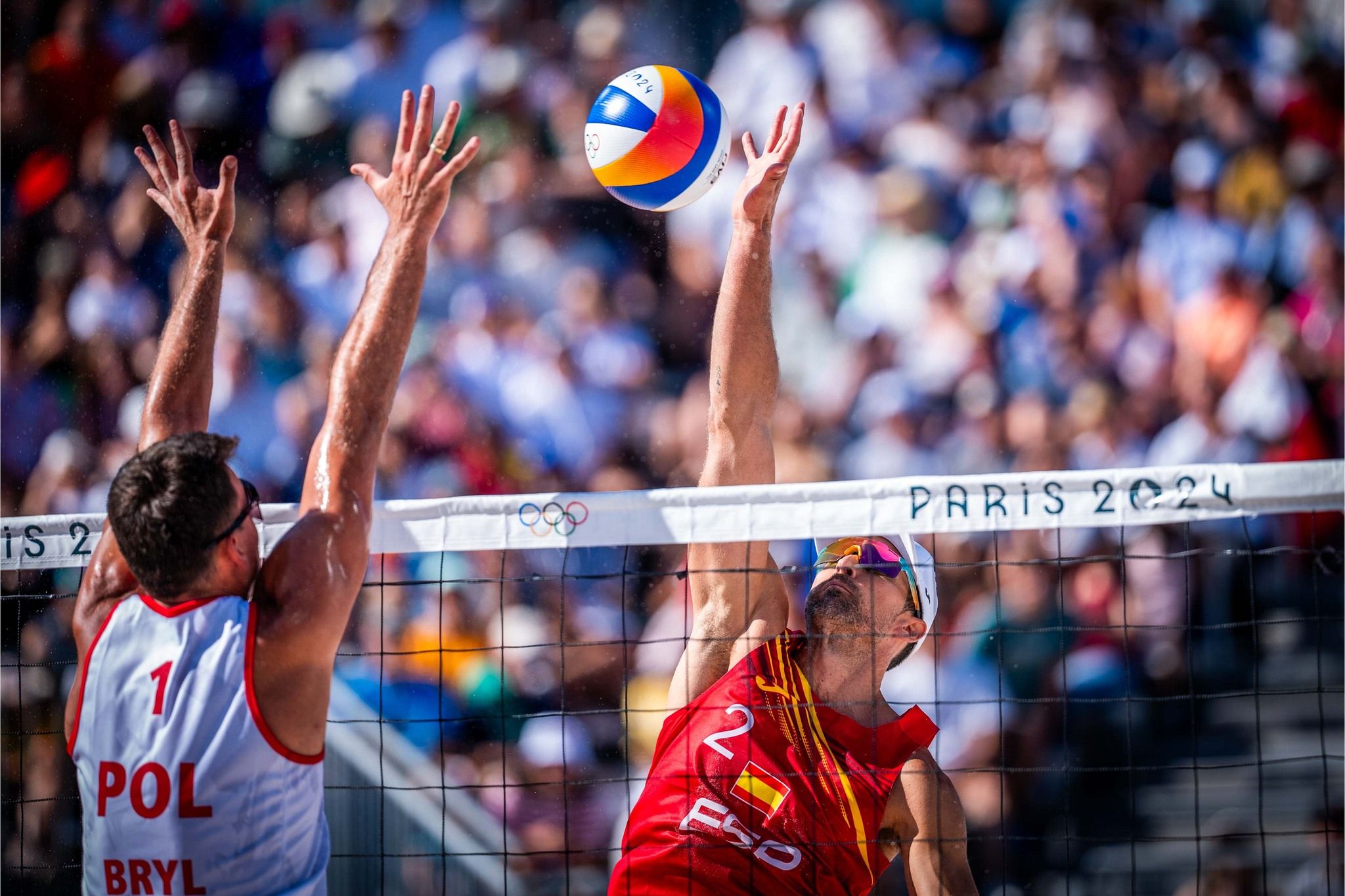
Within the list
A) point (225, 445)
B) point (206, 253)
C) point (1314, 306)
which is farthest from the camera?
point (1314, 306)

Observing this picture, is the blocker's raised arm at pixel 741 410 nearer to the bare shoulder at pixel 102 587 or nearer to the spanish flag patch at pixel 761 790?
the spanish flag patch at pixel 761 790

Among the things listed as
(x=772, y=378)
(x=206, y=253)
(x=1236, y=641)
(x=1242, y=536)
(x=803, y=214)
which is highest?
(x=803, y=214)

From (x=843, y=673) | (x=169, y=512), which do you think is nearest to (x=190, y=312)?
(x=169, y=512)

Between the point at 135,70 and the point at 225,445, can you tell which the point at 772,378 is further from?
the point at 135,70

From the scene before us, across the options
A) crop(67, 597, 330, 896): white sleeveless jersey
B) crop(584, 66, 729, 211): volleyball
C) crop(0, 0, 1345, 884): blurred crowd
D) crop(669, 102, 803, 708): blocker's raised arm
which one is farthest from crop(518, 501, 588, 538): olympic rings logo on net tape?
crop(0, 0, 1345, 884): blurred crowd

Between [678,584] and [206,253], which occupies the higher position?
[206,253]

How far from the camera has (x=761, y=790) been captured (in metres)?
3.39

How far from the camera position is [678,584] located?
5.67 metres

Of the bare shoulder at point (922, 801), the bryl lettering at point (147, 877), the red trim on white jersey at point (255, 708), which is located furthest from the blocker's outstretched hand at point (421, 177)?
the bare shoulder at point (922, 801)

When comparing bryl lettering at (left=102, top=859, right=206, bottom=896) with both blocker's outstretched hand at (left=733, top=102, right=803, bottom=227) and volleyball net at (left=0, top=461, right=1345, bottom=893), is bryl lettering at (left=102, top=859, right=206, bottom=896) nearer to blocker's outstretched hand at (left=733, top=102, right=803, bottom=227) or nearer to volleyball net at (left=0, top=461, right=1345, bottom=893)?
volleyball net at (left=0, top=461, right=1345, bottom=893)

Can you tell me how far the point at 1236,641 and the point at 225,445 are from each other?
4101 millimetres

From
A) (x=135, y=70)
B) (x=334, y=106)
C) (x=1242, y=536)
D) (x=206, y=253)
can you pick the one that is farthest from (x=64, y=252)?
(x=1242, y=536)

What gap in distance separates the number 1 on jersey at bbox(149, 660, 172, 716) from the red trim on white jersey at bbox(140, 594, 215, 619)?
0.31ft

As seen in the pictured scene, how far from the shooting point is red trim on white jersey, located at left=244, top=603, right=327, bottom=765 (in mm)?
2348
